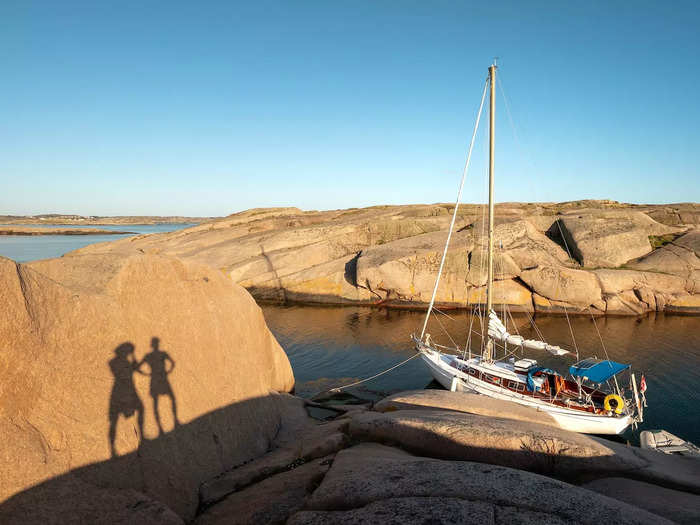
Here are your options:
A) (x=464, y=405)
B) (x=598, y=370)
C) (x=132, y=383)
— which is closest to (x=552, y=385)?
(x=598, y=370)

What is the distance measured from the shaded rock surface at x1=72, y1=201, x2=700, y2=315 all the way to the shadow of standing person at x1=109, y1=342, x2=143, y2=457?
2922 cm

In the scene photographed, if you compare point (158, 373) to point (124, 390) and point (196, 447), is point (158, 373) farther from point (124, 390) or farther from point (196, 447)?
point (196, 447)

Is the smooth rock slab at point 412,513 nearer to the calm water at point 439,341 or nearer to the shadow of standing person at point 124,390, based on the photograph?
the shadow of standing person at point 124,390

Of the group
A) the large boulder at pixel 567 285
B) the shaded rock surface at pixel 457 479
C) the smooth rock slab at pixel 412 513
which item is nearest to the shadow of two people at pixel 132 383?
the shaded rock surface at pixel 457 479

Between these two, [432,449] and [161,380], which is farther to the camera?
[161,380]

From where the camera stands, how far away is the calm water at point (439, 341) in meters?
20.3

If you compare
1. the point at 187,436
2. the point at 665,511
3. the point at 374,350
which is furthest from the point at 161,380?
the point at 374,350

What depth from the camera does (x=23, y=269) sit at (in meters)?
6.83

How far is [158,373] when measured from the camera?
28.8 ft

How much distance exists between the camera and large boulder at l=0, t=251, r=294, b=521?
611 cm

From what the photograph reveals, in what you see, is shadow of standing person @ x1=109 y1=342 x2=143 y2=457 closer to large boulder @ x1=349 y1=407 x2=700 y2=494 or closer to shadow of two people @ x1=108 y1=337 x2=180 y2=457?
shadow of two people @ x1=108 y1=337 x2=180 y2=457

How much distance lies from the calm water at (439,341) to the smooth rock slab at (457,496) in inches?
591

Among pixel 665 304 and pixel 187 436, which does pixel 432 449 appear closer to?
pixel 187 436

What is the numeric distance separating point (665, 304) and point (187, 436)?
4394cm
